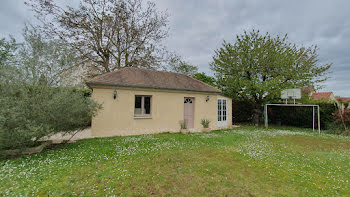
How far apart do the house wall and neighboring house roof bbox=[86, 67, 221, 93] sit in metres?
0.34

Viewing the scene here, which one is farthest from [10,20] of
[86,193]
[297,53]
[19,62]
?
[297,53]

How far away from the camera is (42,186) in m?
2.88

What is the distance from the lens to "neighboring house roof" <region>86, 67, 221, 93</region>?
7.96m

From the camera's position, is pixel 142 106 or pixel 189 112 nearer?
pixel 142 106

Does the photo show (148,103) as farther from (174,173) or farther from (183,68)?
(183,68)

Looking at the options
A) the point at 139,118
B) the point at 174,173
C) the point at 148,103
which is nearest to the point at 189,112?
the point at 148,103

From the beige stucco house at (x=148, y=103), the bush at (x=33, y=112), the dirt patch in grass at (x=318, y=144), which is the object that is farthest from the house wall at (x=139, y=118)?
the dirt patch in grass at (x=318, y=144)

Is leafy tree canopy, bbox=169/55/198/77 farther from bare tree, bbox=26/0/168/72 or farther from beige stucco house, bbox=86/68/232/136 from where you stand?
beige stucco house, bbox=86/68/232/136

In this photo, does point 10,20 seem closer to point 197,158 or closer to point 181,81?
point 181,81

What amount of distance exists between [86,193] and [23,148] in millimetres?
4152

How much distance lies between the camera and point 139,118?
8.55m

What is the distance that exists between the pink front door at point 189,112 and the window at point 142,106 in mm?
2754

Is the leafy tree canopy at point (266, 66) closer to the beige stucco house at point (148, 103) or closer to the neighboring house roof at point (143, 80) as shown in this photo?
the beige stucco house at point (148, 103)

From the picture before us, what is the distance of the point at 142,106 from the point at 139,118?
78cm
